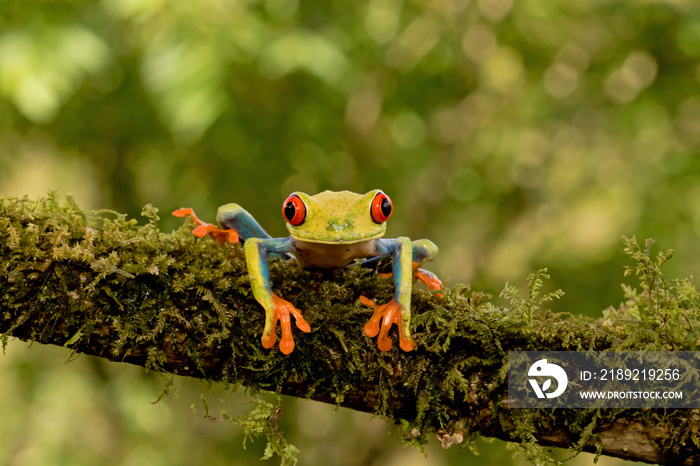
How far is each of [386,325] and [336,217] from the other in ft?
1.50

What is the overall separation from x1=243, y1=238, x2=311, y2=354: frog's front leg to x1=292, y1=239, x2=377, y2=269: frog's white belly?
0.58 ft

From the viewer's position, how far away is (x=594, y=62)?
215 inches

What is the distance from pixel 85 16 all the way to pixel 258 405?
3.89 metres

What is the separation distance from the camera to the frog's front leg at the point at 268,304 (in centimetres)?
177

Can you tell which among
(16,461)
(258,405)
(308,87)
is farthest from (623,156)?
(16,461)

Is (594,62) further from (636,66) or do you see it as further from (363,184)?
(363,184)

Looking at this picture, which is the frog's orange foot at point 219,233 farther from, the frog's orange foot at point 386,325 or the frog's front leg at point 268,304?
the frog's orange foot at point 386,325

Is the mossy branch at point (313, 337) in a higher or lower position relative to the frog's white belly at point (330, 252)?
lower

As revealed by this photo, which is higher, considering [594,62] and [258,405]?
[594,62]

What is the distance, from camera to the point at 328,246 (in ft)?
6.75

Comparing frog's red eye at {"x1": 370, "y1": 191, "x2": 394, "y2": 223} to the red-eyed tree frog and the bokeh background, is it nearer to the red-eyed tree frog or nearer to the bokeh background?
the red-eyed tree frog

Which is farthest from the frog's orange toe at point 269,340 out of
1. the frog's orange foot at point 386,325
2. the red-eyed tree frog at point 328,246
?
the frog's orange foot at point 386,325

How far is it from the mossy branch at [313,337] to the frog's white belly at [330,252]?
0.73 ft

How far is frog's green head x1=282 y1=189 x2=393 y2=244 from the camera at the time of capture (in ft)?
6.65
